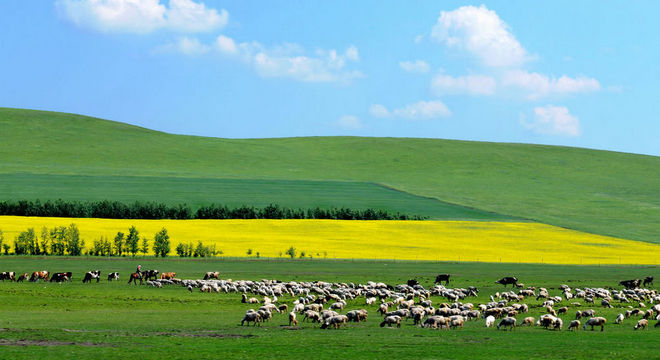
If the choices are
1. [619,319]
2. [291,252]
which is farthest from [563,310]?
[291,252]

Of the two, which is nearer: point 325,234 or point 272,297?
point 272,297

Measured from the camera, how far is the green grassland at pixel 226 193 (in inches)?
4043

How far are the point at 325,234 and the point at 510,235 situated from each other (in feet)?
67.3

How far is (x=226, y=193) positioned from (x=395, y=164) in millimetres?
52841

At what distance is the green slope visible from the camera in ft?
390

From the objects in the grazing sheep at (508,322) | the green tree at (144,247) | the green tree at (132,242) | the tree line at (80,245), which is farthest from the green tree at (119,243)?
the grazing sheep at (508,322)

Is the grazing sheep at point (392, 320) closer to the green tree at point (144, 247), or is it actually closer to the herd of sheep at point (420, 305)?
the herd of sheep at point (420, 305)

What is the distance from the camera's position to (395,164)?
156500 millimetres

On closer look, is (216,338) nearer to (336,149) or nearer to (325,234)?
(325,234)

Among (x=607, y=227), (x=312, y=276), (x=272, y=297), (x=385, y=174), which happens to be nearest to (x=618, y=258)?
(x=607, y=227)

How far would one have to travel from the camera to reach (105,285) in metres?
46.4

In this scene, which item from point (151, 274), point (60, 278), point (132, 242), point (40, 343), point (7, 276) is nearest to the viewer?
point (40, 343)

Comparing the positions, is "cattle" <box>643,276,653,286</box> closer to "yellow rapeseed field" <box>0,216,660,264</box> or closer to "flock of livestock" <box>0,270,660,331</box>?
"flock of livestock" <box>0,270,660,331</box>

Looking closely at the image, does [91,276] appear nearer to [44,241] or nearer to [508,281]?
[44,241]
